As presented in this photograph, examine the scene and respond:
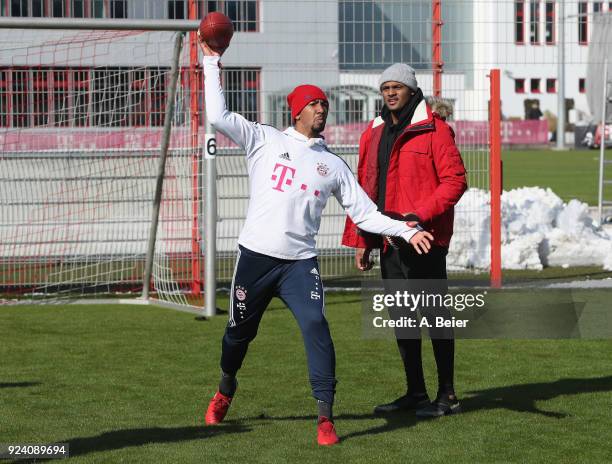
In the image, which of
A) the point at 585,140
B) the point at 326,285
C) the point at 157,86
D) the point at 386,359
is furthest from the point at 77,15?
the point at 585,140

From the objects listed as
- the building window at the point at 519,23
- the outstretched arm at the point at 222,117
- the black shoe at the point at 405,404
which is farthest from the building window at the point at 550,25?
the outstretched arm at the point at 222,117

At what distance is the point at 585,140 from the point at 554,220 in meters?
44.7

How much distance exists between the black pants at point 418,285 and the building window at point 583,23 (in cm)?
704

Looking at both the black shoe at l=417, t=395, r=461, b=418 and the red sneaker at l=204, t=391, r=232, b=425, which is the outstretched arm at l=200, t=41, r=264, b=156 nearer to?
the red sneaker at l=204, t=391, r=232, b=425

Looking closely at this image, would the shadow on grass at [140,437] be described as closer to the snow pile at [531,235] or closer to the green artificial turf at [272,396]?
the green artificial turf at [272,396]

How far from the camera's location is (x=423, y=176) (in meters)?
7.59

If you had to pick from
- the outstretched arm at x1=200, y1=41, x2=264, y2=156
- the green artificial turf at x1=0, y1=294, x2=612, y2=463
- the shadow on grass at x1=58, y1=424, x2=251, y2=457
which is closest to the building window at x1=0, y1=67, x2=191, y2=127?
the green artificial turf at x1=0, y1=294, x2=612, y2=463

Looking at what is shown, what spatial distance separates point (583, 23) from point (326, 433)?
8.65 meters

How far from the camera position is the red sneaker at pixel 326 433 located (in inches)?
272

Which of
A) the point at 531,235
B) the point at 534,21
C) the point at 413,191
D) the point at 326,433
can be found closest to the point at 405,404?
the point at 326,433

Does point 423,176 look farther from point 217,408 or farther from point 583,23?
point 583,23

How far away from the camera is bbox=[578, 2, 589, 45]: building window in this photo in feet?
46.1

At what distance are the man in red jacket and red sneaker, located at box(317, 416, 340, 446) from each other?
95 centimetres

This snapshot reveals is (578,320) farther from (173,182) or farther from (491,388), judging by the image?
(173,182)
